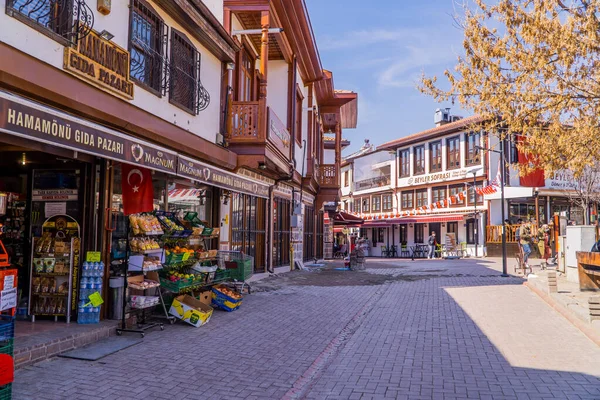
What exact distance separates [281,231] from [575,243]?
9.39 metres

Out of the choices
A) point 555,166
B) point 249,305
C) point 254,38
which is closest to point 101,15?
point 249,305

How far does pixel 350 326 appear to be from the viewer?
896 cm

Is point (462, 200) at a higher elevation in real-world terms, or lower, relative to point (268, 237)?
higher

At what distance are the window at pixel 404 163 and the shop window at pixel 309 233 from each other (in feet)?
67.9

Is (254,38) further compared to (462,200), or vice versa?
(462,200)

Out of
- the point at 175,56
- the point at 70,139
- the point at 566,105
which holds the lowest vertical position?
the point at 70,139

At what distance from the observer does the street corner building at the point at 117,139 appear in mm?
5961

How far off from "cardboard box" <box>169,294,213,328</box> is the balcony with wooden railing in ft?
54.8

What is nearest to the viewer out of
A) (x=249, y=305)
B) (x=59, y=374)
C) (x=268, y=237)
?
(x=59, y=374)

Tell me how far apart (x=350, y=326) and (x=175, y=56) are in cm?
590

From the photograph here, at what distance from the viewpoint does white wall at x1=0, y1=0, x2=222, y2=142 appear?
566 centimetres

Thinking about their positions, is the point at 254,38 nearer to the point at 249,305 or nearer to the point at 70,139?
the point at 249,305

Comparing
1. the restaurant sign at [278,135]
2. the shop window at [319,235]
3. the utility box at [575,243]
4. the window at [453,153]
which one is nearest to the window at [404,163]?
the window at [453,153]

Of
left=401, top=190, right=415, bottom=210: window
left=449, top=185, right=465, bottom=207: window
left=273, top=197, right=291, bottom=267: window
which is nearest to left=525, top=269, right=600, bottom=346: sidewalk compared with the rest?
left=273, top=197, right=291, bottom=267: window
